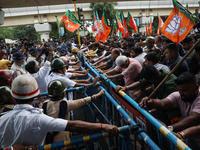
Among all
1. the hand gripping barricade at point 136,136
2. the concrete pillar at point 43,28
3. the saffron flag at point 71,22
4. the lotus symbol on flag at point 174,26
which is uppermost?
the concrete pillar at point 43,28

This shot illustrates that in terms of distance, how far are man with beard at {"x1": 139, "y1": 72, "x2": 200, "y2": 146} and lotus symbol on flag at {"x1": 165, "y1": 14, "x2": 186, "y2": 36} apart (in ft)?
4.82

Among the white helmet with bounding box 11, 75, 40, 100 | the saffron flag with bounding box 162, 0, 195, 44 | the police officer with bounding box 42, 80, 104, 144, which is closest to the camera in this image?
the white helmet with bounding box 11, 75, 40, 100

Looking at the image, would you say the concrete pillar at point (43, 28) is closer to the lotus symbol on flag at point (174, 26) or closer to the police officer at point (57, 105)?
the lotus symbol on flag at point (174, 26)

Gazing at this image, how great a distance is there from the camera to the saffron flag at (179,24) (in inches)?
112

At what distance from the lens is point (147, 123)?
6.41ft

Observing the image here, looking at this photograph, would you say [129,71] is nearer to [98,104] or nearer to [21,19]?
[98,104]

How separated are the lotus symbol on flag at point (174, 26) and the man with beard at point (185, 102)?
147 cm

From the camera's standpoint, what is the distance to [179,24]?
310cm

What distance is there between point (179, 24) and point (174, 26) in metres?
0.17

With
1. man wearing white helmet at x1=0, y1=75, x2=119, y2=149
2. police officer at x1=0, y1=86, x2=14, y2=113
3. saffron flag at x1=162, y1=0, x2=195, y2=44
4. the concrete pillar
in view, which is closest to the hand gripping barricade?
man wearing white helmet at x1=0, y1=75, x2=119, y2=149

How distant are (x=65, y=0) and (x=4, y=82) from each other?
455 inches

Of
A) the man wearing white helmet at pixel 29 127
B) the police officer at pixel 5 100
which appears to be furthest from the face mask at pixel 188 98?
the police officer at pixel 5 100

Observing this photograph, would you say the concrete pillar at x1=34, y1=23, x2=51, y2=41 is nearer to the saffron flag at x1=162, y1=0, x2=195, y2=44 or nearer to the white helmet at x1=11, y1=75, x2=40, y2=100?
the saffron flag at x1=162, y1=0, x2=195, y2=44

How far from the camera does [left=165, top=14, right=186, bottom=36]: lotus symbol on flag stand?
3093 mm
